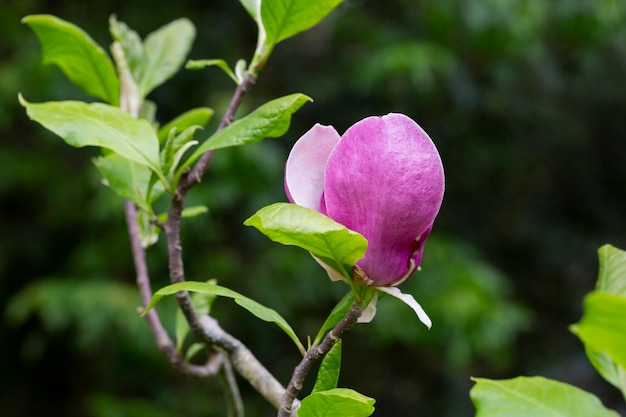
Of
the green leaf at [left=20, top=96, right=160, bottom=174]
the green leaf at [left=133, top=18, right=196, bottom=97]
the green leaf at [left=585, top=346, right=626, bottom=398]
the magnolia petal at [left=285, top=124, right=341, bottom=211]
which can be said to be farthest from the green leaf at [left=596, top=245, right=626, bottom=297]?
the green leaf at [left=133, top=18, right=196, bottom=97]

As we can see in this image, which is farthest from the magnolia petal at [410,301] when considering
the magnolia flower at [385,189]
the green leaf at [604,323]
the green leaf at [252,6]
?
the green leaf at [252,6]

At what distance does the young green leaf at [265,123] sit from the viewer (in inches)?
15.3

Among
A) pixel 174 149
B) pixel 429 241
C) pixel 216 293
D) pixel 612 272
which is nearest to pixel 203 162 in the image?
pixel 174 149

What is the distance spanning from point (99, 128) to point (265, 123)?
0.11 metres

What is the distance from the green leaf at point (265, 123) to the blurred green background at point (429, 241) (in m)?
1.80


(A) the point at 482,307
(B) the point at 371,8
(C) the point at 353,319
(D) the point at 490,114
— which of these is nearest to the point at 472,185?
(D) the point at 490,114

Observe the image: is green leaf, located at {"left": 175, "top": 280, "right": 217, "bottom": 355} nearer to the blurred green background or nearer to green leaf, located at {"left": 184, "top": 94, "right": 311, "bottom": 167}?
green leaf, located at {"left": 184, "top": 94, "right": 311, "bottom": 167}

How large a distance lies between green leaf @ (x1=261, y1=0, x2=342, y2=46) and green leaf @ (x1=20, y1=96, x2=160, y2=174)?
0.33 feet

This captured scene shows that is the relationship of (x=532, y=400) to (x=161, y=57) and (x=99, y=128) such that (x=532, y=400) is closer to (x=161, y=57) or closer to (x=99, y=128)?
(x=99, y=128)

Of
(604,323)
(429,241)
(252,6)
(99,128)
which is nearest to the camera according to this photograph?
(604,323)

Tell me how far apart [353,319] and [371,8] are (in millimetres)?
2917

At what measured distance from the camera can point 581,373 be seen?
3.11 metres

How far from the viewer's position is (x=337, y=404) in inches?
12.5

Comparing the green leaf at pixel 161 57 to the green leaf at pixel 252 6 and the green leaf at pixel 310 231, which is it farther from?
the green leaf at pixel 310 231
